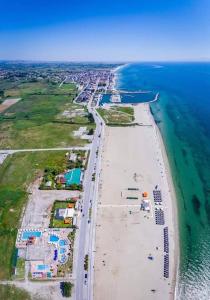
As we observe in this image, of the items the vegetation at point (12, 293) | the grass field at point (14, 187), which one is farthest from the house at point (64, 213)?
the vegetation at point (12, 293)

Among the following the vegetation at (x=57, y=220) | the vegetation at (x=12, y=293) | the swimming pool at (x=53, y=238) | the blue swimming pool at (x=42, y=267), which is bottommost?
the vegetation at (x=12, y=293)

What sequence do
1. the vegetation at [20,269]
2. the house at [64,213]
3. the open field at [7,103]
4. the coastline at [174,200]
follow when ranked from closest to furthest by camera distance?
the vegetation at [20,269]
the coastline at [174,200]
the house at [64,213]
the open field at [7,103]

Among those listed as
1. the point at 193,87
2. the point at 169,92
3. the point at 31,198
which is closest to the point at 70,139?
the point at 31,198

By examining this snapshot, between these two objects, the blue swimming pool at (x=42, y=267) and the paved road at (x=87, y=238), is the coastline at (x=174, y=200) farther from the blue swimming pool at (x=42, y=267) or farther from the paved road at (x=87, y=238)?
the blue swimming pool at (x=42, y=267)

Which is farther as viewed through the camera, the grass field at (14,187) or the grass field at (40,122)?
the grass field at (40,122)

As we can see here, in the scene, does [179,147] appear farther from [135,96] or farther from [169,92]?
[169,92]

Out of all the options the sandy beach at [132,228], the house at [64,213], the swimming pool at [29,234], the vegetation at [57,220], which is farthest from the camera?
the house at [64,213]

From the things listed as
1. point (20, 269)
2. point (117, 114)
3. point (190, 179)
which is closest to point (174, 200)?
point (190, 179)

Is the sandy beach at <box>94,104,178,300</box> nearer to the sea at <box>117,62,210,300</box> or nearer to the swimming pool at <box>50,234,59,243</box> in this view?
the sea at <box>117,62,210,300</box>
